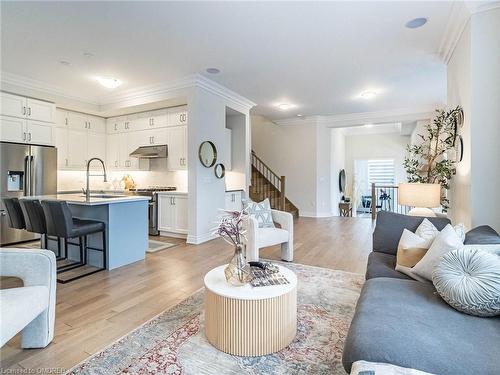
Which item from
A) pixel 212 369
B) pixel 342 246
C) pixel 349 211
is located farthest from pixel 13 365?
pixel 349 211

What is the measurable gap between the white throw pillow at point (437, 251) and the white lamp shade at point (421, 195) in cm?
137

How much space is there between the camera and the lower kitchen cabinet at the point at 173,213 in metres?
5.26

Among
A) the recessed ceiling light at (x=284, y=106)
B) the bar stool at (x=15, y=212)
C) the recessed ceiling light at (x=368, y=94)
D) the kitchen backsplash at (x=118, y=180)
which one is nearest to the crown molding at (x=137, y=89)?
the recessed ceiling light at (x=284, y=106)

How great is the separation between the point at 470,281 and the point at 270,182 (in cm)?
722

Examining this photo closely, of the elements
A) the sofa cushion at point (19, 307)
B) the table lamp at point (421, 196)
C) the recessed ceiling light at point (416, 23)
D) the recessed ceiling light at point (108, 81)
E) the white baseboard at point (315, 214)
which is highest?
the recessed ceiling light at point (416, 23)

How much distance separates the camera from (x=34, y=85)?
192 inches

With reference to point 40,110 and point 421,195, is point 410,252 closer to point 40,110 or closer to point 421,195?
point 421,195

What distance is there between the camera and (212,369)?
1.67m

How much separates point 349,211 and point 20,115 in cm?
874

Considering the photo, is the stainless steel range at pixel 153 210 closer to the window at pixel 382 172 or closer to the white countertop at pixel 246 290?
the white countertop at pixel 246 290

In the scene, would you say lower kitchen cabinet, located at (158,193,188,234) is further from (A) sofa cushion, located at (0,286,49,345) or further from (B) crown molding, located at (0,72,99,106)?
(A) sofa cushion, located at (0,286,49,345)

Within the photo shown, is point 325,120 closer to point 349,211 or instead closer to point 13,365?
point 349,211

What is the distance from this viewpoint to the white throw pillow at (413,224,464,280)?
186cm

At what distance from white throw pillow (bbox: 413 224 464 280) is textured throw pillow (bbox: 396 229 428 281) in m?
0.11
